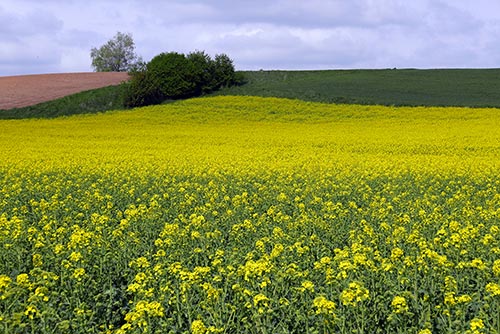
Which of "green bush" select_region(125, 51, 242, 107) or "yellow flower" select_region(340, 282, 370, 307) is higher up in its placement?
"green bush" select_region(125, 51, 242, 107)

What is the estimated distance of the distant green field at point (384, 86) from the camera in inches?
2057

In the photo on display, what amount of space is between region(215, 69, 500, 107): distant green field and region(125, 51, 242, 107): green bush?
1.86m

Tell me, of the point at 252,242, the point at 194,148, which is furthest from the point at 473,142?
the point at 252,242

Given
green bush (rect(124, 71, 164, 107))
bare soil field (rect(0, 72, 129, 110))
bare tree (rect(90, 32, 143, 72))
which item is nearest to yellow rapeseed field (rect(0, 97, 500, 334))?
green bush (rect(124, 71, 164, 107))

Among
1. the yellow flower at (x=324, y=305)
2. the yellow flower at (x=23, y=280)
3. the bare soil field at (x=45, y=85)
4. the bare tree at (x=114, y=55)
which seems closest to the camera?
the yellow flower at (x=324, y=305)

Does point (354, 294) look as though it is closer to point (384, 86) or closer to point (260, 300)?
point (260, 300)

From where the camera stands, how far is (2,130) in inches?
1585

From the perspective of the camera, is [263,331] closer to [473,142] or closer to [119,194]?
Result: [119,194]

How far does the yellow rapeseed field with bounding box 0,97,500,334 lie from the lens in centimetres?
657

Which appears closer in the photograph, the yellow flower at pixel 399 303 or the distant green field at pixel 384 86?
the yellow flower at pixel 399 303

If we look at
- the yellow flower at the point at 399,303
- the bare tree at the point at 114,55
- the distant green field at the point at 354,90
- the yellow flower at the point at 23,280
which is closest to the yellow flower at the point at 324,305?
the yellow flower at the point at 399,303

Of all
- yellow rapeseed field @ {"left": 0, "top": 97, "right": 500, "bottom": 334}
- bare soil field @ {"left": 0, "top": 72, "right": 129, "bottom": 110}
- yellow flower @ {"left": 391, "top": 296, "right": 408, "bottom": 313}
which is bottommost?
yellow rapeseed field @ {"left": 0, "top": 97, "right": 500, "bottom": 334}

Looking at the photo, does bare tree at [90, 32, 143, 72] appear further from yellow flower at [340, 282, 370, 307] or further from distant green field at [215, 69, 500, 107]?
yellow flower at [340, 282, 370, 307]

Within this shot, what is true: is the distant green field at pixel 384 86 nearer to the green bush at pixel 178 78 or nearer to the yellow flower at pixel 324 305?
the green bush at pixel 178 78
